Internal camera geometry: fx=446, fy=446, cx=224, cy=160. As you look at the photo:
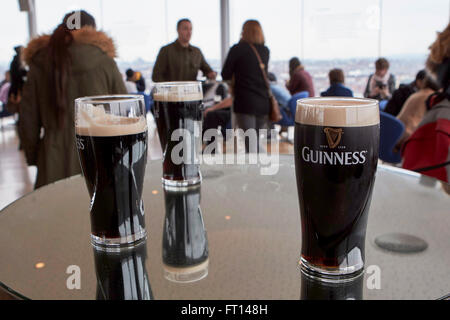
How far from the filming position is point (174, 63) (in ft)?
16.6

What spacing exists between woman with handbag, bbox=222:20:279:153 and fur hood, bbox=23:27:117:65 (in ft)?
6.40

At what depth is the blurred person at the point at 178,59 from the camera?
5008 mm

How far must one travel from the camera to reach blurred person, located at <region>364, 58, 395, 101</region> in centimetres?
622

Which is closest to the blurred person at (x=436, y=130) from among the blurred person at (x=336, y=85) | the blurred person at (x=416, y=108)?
the blurred person at (x=416, y=108)

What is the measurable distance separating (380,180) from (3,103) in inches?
343

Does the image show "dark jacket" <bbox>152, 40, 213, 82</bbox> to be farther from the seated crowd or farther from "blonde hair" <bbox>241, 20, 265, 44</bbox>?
"blonde hair" <bbox>241, 20, 265, 44</bbox>

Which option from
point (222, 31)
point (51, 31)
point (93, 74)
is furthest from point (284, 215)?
point (222, 31)

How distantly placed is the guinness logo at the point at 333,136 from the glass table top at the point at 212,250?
188mm

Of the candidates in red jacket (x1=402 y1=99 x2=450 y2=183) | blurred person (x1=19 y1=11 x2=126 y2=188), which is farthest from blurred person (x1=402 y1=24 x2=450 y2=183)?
blurred person (x1=19 y1=11 x2=126 y2=188)

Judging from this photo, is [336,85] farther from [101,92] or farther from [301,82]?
[101,92]

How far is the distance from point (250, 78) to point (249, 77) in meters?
0.01

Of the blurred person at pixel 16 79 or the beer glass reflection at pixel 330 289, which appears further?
the blurred person at pixel 16 79

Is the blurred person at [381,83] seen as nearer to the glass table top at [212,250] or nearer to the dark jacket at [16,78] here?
the dark jacket at [16,78]
